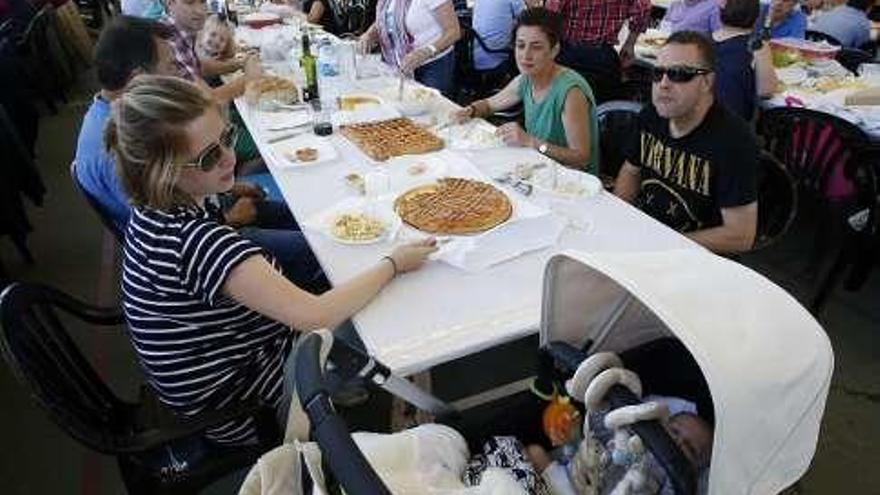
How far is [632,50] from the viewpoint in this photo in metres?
4.16

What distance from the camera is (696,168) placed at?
1997 mm

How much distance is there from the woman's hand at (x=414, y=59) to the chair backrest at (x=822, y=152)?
1836mm

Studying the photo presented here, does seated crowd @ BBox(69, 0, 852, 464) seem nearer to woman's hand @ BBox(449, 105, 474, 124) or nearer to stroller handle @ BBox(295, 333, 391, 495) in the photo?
woman's hand @ BBox(449, 105, 474, 124)

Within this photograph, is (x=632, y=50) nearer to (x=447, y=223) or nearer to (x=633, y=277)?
(x=447, y=223)

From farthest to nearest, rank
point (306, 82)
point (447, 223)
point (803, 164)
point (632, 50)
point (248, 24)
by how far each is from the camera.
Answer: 1. point (248, 24)
2. point (632, 50)
3. point (306, 82)
4. point (803, 164)
5. point (447, 223)

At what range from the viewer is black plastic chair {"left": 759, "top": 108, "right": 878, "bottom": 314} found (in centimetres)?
250

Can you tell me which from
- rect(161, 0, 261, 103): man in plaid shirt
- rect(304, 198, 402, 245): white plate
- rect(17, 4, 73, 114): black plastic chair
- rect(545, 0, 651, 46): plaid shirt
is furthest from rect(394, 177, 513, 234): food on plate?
rect(17, 4, 73, 114): black plastic chair

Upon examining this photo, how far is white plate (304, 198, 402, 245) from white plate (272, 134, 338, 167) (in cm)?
39

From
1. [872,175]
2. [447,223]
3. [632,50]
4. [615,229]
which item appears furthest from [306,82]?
[872,175]

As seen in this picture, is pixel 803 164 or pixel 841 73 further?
pixel 841 73

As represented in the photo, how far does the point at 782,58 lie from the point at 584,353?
3.25 m

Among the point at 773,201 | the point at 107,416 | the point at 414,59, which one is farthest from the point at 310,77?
the point at 773,201

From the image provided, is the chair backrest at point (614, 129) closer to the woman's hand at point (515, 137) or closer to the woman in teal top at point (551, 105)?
the woman in teal top at point (551, 105)

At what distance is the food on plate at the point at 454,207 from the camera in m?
1.74
